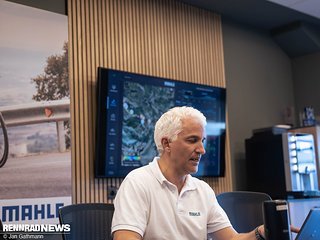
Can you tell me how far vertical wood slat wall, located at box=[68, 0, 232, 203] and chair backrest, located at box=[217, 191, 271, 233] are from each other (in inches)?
53.3

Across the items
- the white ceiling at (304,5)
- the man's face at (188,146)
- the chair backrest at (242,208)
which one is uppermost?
the white ceiling at (304,5)

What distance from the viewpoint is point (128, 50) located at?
404 centimetres

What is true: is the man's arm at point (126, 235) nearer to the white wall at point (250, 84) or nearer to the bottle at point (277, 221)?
the bottle at point (277, 221)

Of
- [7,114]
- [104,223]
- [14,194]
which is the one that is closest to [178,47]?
[7,114]

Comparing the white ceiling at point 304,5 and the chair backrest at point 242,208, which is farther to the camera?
the white ceiling at point 304,5

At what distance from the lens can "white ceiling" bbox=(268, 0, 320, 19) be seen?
15.3ft

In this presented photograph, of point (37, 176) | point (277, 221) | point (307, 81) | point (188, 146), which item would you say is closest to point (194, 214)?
point (188, 146)

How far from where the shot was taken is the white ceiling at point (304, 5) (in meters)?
4.67

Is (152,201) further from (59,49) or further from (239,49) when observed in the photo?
(239,49)

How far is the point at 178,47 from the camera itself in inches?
176

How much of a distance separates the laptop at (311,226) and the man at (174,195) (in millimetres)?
308

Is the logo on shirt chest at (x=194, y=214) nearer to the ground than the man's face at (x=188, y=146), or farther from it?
nearer to the ground

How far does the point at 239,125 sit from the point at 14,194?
9.50ft

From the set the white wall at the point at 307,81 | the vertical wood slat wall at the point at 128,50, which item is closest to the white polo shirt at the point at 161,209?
the vertical wood slat wall at the point at 128,50
